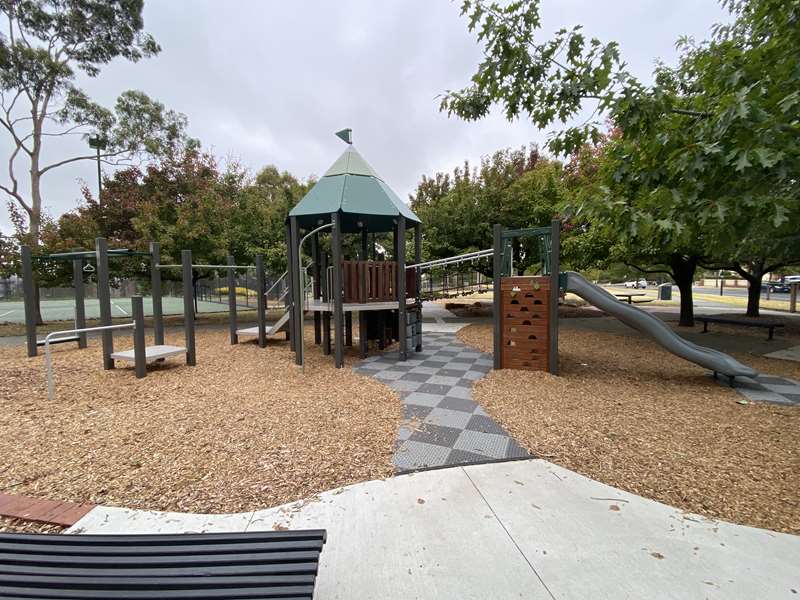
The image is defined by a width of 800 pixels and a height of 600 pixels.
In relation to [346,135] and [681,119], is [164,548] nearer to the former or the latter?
[681,119]

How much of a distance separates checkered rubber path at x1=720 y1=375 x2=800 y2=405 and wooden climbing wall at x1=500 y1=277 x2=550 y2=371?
2.94 m

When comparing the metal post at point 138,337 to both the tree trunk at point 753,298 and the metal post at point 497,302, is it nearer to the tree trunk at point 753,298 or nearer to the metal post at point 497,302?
the metal post at point 497,302

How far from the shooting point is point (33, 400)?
4.83 metres

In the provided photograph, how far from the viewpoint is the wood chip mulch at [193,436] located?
2760 mm

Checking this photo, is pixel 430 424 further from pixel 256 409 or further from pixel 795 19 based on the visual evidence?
pixel 795 19

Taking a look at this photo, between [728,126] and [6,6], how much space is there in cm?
2136

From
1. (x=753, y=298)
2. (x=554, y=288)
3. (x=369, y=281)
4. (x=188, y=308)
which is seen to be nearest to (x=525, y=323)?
(x=554, y=288)

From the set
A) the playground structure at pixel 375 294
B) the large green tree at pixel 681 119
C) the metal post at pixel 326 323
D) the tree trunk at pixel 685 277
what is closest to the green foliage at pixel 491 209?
the tree trunk at pixel 685 277

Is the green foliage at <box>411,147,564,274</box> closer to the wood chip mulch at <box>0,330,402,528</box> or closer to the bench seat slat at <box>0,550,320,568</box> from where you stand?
the wood chip mulch at <box>0,330,402,528</box>

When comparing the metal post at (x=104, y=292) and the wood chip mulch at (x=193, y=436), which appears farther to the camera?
the metal post at (x=104, y=292)

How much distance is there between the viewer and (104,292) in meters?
6.23

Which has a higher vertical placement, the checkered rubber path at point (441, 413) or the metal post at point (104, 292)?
the metal post at point (104, 292)

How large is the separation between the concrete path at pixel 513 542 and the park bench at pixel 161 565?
0.36 metres

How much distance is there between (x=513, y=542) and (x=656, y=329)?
5.44 meters
